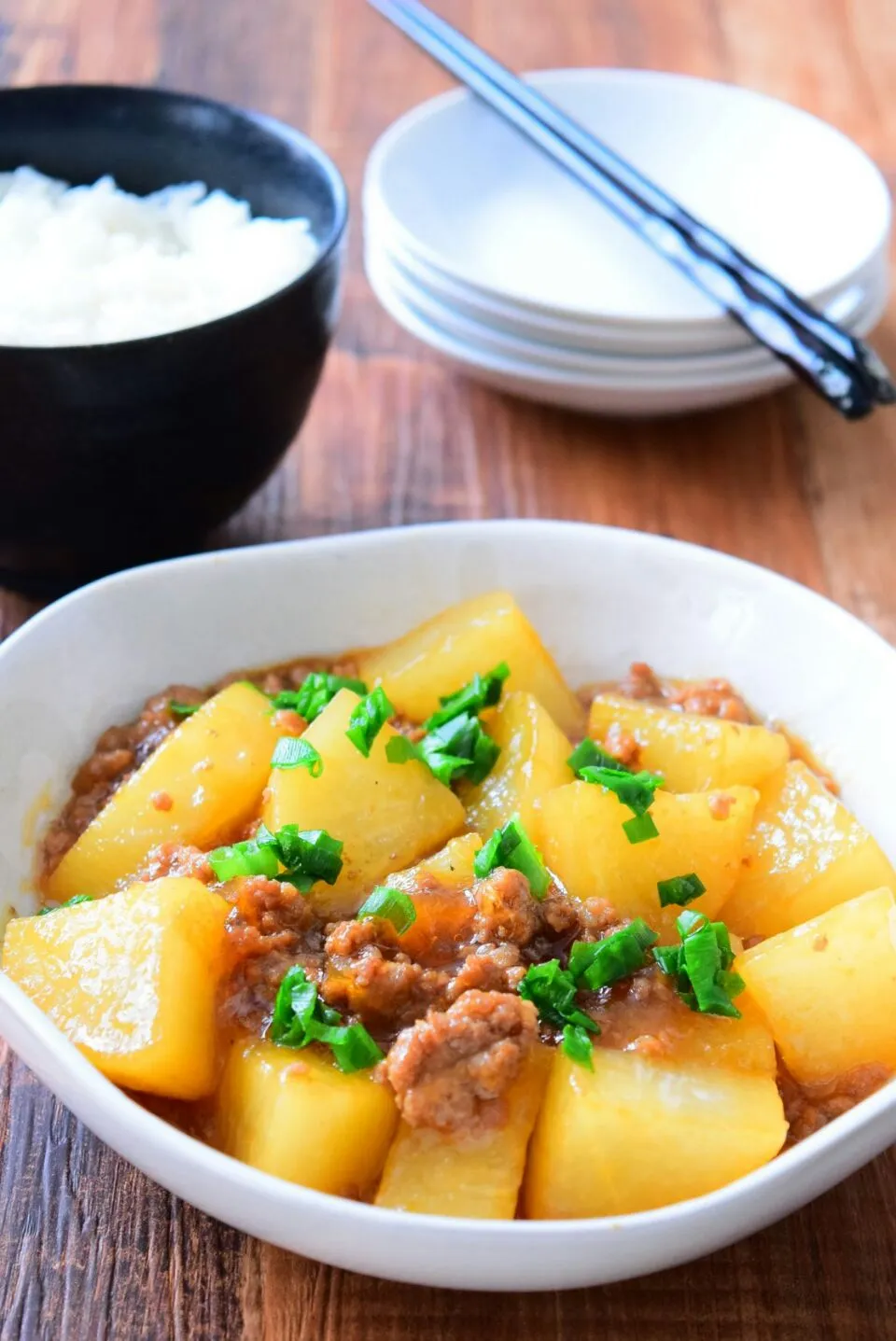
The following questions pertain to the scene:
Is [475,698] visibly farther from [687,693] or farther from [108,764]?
[108,764]

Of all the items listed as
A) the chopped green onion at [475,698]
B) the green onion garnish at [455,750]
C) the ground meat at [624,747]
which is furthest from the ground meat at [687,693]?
the green onion garnish at [455,750]

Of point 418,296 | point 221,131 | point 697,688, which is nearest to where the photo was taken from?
point 697,688

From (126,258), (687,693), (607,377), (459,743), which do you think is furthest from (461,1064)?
(607,377)

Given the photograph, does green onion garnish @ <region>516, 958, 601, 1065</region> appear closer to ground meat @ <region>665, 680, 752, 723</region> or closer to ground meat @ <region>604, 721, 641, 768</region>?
ground meat @ <region>604, 721, 641, 768</region>

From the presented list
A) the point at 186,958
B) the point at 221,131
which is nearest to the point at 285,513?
the point at 221,131

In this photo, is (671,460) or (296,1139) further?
(671,460)

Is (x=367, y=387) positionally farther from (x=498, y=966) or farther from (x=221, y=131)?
(x=498, y=966)

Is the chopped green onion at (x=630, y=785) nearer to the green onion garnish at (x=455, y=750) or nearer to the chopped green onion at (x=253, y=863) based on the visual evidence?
the green onion garnish at (x=455, y=750)
